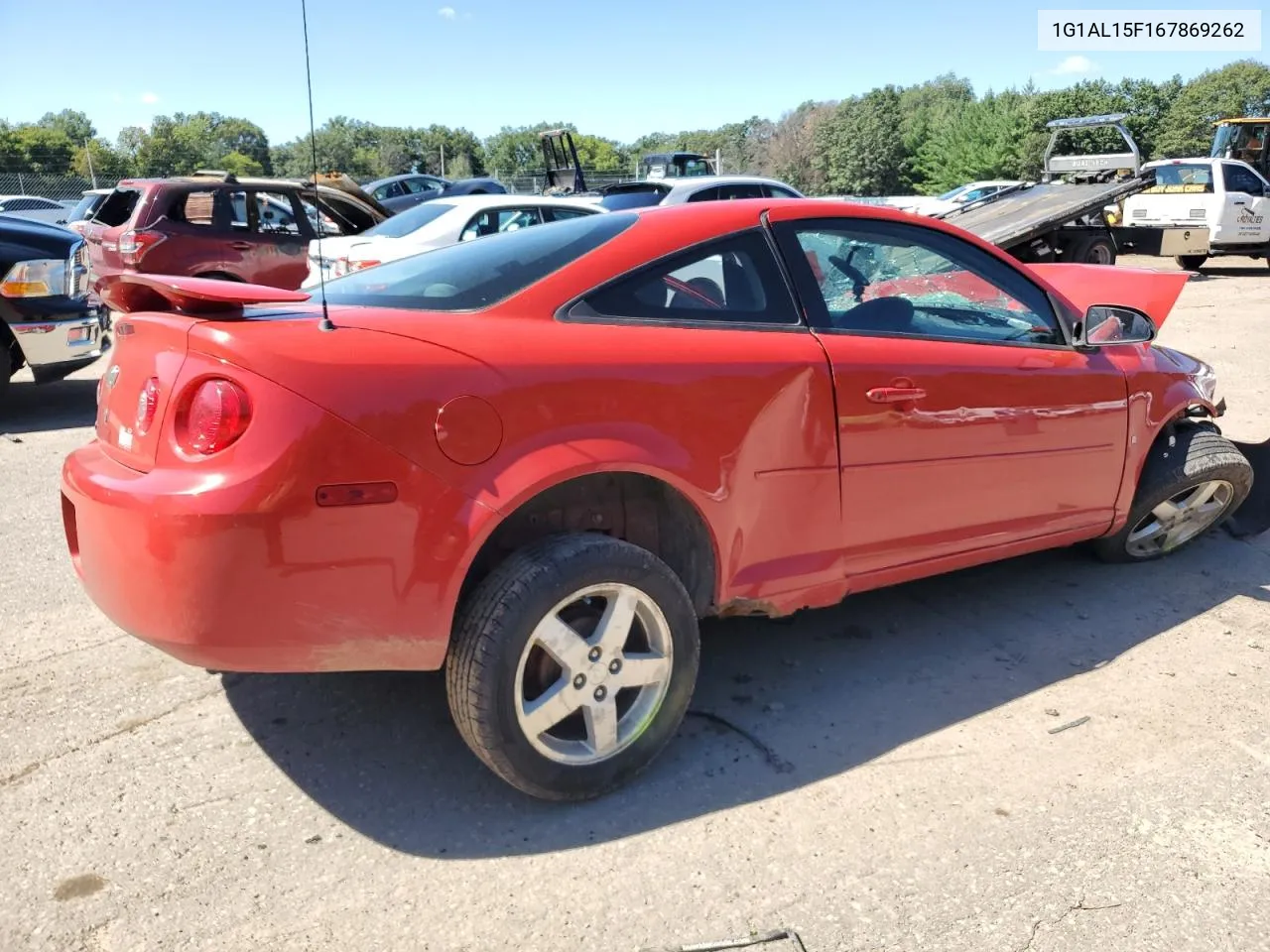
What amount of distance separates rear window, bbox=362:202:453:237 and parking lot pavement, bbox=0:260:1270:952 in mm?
5911

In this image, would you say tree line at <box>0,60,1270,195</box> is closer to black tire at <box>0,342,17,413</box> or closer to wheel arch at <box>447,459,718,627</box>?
black tire at <box>0,342,17,413</box>

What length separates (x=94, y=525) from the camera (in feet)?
7.64

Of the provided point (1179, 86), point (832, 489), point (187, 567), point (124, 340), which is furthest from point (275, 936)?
point (1179, 86)

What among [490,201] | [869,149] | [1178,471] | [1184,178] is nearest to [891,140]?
[869,149]

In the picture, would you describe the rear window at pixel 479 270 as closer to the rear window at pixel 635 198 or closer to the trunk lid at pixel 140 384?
the trunk lid at pixel 140 384

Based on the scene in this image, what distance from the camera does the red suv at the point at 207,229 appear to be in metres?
9.16

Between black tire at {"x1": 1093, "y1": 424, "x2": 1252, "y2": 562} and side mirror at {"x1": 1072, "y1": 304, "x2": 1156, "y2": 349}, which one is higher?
side mirror at {"x1": 1072, "y1": 304, "x2": 1156, "y2": 349}

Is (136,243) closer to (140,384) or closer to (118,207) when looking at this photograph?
(118,207)

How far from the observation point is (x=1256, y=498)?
4.64m

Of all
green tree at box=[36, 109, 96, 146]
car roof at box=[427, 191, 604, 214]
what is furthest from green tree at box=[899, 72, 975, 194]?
green tree at box=[36, 109, 96, 146]

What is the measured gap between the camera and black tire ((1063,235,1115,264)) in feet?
44.5

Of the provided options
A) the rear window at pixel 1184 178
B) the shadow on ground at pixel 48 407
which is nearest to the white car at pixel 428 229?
the shadow on ground at pixel 48 407

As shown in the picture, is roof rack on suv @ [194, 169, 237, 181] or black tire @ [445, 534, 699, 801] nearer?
black tire @ [445, 534, 699, 801]

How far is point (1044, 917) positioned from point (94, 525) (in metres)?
2.41
